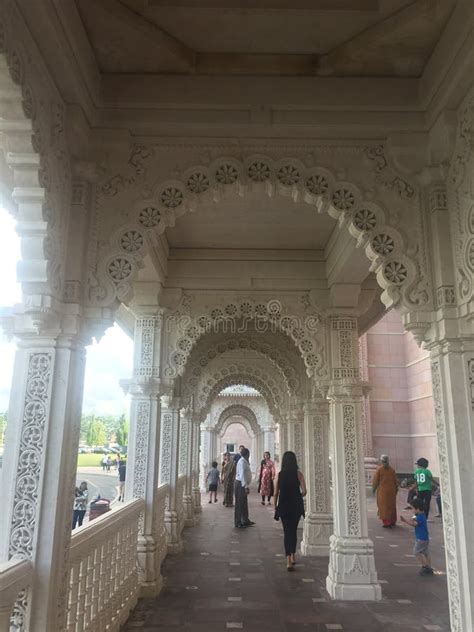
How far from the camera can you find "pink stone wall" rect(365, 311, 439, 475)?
609 inches

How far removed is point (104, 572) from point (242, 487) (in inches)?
209

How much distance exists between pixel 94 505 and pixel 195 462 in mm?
3788

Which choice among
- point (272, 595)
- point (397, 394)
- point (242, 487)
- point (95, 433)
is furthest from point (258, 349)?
point (95, 433)

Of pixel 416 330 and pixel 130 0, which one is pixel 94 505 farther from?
pixel 130 0

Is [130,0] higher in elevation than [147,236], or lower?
higher

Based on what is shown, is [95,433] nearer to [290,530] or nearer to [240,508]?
[240,508]

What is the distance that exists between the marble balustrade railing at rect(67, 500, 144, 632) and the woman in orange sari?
16.8ft

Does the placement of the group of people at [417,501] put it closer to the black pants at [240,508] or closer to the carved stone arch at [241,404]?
the black pants at [240,508]

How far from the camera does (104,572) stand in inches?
150

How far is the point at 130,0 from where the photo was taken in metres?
2.61

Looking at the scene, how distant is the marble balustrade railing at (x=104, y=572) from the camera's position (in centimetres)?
316

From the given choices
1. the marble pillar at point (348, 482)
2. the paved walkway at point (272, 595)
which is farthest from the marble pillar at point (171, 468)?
the marble pillar at point (348, 482)

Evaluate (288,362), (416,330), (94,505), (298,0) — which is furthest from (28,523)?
(288,362)

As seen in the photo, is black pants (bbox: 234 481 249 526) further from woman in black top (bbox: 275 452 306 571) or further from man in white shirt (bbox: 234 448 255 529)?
woman in black top (bbox: 275 452 306 571)
